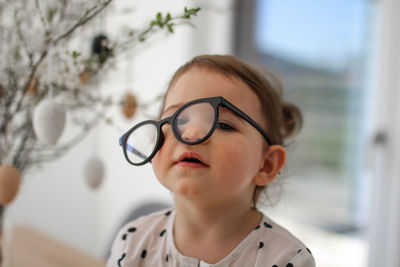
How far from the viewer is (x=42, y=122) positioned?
0.57 meters

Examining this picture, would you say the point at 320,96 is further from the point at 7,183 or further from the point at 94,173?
the point at 7,183

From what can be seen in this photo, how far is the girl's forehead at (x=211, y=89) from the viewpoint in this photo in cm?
53

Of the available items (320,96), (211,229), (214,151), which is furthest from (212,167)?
(320,96)

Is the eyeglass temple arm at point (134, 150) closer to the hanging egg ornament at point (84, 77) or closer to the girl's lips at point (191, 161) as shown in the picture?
the girl's lips at point (191, 161)

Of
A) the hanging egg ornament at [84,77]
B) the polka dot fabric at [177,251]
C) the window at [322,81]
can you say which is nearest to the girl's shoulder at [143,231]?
the polka dot fabric at [177,251]

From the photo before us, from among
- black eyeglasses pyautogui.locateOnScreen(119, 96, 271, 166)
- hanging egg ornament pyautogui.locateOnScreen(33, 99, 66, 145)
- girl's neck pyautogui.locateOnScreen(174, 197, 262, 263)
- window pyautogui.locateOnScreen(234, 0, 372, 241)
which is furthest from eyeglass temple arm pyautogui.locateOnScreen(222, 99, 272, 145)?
window pyautogui.locateOnScreen(234, 0, 372, 241)

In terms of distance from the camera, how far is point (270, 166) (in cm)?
61

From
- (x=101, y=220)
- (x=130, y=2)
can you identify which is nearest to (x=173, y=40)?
(x=130, y=2)

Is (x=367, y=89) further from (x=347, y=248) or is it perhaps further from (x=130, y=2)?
(x=130, y=2)

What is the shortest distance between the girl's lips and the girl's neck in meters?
0.09

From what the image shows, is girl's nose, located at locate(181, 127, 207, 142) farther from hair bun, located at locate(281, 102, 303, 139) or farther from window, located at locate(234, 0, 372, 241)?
window, located at locate(234, 0, 372, 241)

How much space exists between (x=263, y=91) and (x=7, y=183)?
1.35 feet

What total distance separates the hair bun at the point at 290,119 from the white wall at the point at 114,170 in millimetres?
1213

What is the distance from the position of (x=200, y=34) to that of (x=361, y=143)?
0.95 m
